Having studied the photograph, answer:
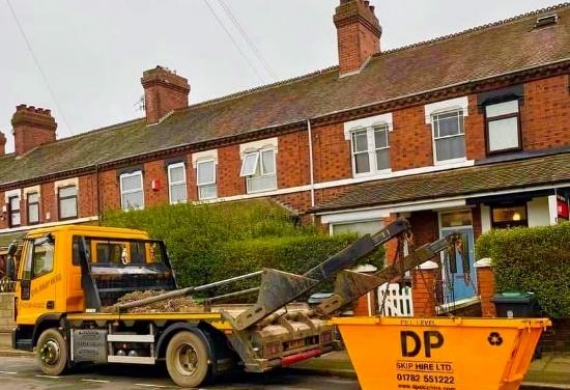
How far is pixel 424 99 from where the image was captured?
742 inches

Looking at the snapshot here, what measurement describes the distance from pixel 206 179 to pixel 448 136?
347 inches

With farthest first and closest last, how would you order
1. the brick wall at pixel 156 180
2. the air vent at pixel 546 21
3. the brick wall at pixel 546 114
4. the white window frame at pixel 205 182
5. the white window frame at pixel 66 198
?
the white window frame at pixel 66 198 → the brick wall at pixel 156 180 → the white window frame at pixel 205 182 → the air vent at pixel 546 21 → the brick wall at pixel 546 114

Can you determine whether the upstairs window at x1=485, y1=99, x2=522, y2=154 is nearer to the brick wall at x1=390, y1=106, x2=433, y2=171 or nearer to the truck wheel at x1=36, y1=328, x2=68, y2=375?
the brick wall at x1=390, y1=106, x2=433, y2=171

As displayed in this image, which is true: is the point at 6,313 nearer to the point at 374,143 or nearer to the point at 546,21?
the point at 374,143

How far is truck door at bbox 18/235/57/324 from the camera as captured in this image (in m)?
11.6

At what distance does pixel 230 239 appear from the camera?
57.2ft

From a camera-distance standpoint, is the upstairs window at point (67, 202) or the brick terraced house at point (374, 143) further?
the upstairs window at point (67, 202)

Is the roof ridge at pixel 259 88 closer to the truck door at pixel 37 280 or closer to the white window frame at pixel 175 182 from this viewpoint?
the white window frame at pixel 175 182

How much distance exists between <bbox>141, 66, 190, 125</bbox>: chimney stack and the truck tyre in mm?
19422

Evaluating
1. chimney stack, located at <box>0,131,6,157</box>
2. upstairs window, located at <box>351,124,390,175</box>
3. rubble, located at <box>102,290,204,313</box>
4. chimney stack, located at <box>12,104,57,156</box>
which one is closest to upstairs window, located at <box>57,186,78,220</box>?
chimney stack, located at <box>12,104,57,156</box>

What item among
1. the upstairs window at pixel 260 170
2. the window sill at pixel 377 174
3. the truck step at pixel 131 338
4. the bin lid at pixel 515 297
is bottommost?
the truck step at pixel 131 338

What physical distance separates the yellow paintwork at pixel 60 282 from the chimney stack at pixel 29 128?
77.9 ft

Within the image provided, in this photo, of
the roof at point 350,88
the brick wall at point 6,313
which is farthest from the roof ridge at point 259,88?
the brick wall at point 6,313

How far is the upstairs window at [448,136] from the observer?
1839cm
